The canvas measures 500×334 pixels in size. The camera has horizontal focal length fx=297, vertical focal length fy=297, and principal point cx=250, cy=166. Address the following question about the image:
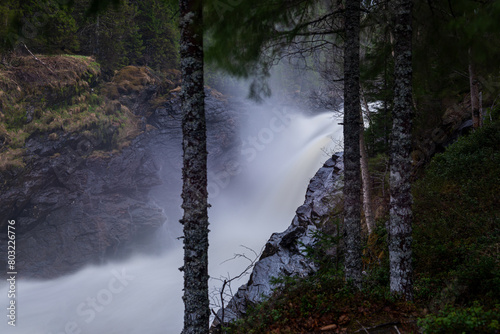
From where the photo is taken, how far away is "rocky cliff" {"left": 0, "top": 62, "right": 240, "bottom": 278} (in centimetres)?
1909

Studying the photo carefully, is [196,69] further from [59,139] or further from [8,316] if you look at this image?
[59,139]

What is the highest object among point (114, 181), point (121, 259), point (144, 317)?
point (114, 181)

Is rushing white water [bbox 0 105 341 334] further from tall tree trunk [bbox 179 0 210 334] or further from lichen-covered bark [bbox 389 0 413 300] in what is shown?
lichen-covered bark [bbox 389 0 413 300]

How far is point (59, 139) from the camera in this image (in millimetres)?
19797

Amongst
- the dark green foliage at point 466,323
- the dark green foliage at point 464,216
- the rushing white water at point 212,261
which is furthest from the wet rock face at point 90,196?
the dark green foliage at point 466,323

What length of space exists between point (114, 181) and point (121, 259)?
594 cm

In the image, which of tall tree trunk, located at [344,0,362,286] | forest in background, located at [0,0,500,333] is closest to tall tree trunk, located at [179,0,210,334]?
forest in background, located at [0,0,500,333]

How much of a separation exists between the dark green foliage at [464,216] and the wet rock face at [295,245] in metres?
2.79

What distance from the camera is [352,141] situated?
525cm

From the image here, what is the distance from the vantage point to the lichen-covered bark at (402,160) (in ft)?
14.1

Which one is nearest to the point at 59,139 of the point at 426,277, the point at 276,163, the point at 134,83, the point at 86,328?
the point at 134,83

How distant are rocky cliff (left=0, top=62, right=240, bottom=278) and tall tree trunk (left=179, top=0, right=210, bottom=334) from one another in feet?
62.0

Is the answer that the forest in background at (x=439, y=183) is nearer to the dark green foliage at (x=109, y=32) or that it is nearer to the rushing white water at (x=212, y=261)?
the dark green foliage at (x=109, y=32)

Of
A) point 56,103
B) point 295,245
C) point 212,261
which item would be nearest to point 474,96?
point 295,245
